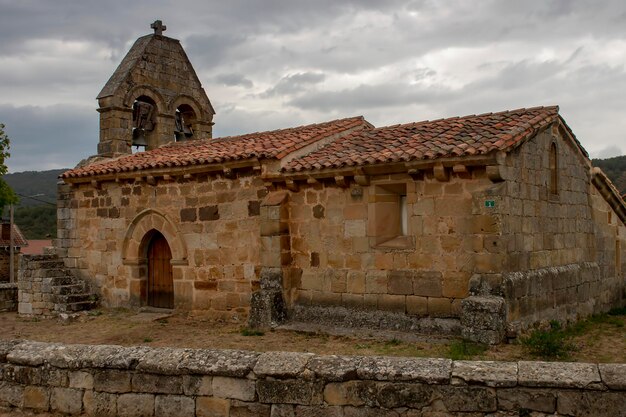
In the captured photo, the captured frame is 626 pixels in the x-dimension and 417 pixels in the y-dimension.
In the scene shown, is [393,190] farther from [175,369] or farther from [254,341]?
[175,369]

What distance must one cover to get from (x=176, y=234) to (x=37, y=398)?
705 centimetres

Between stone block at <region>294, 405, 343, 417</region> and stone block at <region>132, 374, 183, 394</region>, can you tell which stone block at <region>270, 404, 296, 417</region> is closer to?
stone block at <region>294, 405, 343, 417</region>

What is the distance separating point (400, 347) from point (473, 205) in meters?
2.19

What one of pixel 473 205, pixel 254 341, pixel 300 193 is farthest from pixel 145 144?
pixel 473 205

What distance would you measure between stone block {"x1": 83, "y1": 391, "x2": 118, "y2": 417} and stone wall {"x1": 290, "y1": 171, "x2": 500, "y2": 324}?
17.8 feet

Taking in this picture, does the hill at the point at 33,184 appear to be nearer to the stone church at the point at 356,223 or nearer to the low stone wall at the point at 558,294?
the stone church at the point at 356,223

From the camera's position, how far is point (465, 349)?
8.05 m

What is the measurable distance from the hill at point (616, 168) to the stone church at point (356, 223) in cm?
2292

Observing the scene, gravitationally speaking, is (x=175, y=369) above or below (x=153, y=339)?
above

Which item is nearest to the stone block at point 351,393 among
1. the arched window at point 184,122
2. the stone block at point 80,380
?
the stone block at point 80,380

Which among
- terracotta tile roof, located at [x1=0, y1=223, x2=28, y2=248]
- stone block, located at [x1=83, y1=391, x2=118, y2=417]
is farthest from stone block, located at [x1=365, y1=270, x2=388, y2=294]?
terracotta tile roof, located at [x1=0, y1=223, x2=28, y2=248]

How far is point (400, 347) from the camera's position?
8.53 metres

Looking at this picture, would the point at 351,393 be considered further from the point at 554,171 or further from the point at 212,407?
the point at 554,171

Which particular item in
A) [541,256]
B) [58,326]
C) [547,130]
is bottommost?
[58,326]
